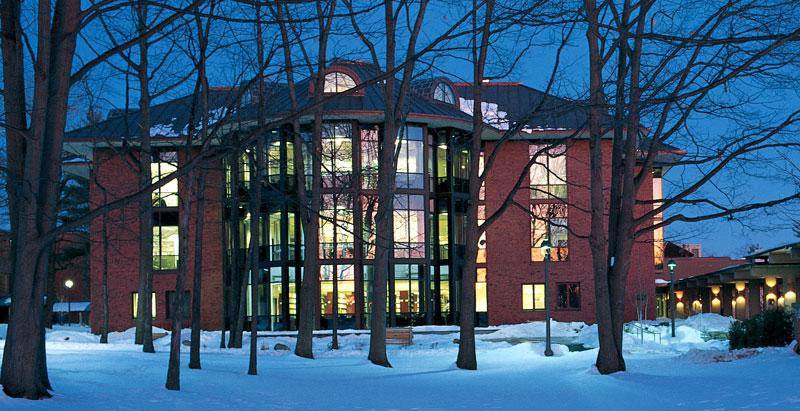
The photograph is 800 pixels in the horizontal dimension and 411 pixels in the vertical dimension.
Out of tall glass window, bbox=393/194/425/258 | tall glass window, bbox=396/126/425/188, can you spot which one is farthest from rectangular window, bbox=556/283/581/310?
tall glass window, bbox=396/126/425/188

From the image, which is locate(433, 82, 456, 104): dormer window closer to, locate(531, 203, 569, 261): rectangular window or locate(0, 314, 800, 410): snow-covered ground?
locate(531, 203, 569, 261): rectangular window

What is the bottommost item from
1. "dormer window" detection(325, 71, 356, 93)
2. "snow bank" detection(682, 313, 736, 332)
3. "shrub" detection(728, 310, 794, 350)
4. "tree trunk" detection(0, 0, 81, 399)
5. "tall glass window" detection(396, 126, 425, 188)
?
"snow bank" detection(682, 313, 736, 332)

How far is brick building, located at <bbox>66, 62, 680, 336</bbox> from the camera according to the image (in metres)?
41.8

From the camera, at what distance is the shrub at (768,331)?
22.9 meters

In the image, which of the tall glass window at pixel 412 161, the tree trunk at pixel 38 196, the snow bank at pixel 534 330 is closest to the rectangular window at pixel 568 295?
the snow bank at pixel 534 330

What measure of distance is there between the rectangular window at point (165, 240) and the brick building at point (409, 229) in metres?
0.06

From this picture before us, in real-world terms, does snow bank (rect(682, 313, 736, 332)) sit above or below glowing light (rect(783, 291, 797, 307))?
below

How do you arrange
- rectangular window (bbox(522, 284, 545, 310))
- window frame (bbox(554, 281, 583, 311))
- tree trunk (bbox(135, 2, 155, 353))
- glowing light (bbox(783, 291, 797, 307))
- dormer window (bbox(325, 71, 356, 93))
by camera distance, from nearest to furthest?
tree trunk (bbox(135, 2, 155, 353)) < glowing light (bbox(783, 291, 797, 307)) < dormer window (bbox(325, 71, 356, 93)) < window frame (bbox(554, 281, 583, 311)) < rectangular window (bbox(522, 284, 545, 310))

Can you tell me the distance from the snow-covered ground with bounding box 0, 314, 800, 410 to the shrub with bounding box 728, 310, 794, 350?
1.91 meters

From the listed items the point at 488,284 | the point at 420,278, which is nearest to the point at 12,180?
the point at 420,278

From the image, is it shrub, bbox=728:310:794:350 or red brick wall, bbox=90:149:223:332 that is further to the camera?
red brick wall, bbox=90:149:223:332

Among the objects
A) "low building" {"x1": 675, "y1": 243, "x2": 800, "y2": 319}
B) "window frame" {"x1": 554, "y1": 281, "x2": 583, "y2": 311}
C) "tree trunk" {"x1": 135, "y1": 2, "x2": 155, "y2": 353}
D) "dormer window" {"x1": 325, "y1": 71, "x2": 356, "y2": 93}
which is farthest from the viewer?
"window frame" {"x1": 554, "y1": 281, "x2": 583, "y2": 311}

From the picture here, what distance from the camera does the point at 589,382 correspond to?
61.3 ft

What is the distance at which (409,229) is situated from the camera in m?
A: 42.3
